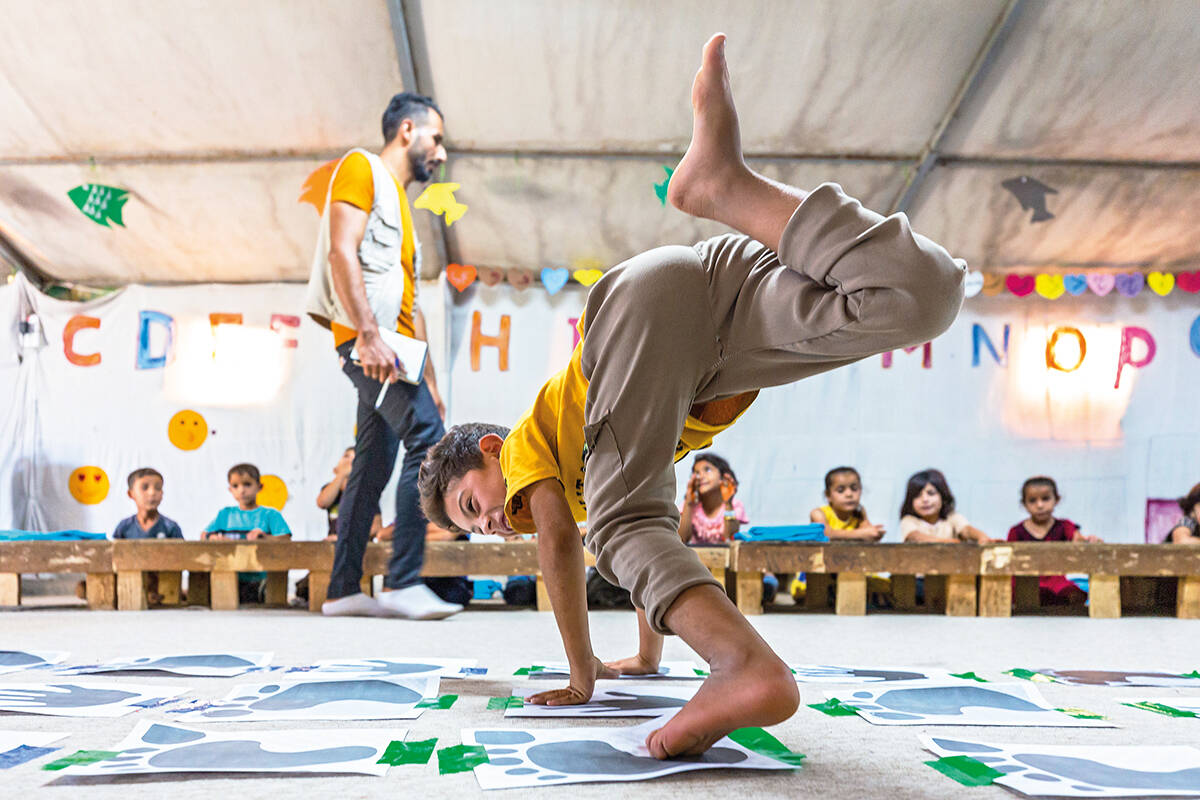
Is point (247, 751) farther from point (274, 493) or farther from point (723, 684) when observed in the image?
point (274, 493)

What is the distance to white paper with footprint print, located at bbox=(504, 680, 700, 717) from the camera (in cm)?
129

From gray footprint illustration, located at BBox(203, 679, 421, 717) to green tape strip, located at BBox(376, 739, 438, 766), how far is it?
11.7 inches

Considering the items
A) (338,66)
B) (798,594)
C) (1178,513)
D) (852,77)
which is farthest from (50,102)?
(1178,513)

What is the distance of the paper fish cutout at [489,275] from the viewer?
4.67m

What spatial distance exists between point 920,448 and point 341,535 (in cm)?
308

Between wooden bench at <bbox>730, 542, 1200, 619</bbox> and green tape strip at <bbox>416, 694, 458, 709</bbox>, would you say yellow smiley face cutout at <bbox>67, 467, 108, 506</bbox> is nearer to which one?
wooden bench at <bbox>730, 542, 1200, 619</bbox>

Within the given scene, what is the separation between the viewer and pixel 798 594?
409 centimetres

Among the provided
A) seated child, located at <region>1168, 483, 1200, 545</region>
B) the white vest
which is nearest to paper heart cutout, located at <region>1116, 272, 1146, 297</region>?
seated child, located at <region>1168, 483, 1200, 545</region>

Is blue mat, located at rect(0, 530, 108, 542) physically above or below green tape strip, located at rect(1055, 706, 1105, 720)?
below

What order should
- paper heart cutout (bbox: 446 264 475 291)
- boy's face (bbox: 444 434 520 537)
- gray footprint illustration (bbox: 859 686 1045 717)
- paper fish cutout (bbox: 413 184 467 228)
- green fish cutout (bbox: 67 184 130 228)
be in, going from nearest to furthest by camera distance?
gray footprint illustration (bbox: 859 686 1045 717), boy's face (bbox: 444 434 520 537), paper fish cutout (bbox: 413 184 467 228), green fish cutout (bbox: 67 184 130 228), paper heart cutout (bbox: 446 264 475 291)

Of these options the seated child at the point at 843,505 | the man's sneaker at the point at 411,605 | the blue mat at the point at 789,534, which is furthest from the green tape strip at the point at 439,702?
the seated child at the point at 843,505

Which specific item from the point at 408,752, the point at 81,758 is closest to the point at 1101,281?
the point at 408,752

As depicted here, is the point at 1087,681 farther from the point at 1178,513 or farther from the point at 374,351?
the point at 1178,513

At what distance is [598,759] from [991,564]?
2.68 metres
